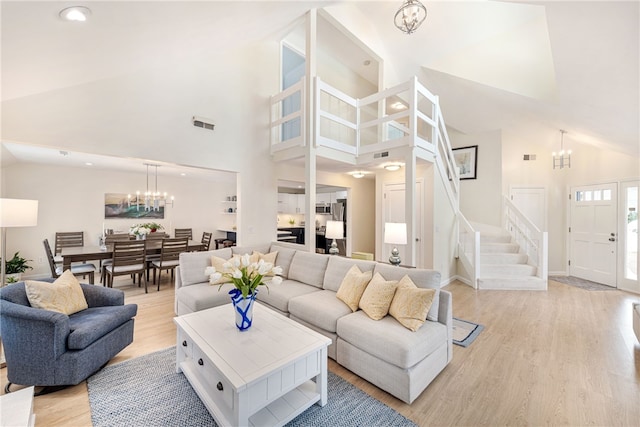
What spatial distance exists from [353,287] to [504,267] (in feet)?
13.6

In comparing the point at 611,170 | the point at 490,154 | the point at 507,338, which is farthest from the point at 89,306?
the point at 611,170

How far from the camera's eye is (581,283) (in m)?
5.36

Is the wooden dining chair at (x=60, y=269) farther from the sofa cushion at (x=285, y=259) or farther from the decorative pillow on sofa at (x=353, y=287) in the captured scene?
the decorative pillow on sofa at (x=353, y=287)

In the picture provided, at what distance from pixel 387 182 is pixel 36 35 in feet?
17.9

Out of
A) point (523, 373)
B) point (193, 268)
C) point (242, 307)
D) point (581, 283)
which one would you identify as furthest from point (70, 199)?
point (581, 283)

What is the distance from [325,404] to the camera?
6.43 ft

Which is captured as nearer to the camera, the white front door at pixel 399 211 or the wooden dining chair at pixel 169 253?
the wooden dining chair at pixel 169 253

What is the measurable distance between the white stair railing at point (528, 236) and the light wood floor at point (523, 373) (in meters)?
1.03

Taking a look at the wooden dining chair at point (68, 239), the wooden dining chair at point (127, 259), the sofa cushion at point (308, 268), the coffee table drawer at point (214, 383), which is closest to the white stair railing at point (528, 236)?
the sofa cushion at point (308, 268)

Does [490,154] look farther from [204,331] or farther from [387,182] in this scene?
[204,331]

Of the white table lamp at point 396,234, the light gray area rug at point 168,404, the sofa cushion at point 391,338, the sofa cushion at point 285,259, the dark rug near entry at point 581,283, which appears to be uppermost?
the white table lamp at point 396,234

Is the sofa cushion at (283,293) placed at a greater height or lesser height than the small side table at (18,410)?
greater

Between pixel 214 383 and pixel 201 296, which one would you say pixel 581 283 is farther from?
pixel 201 296

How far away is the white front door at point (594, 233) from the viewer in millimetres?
5199
